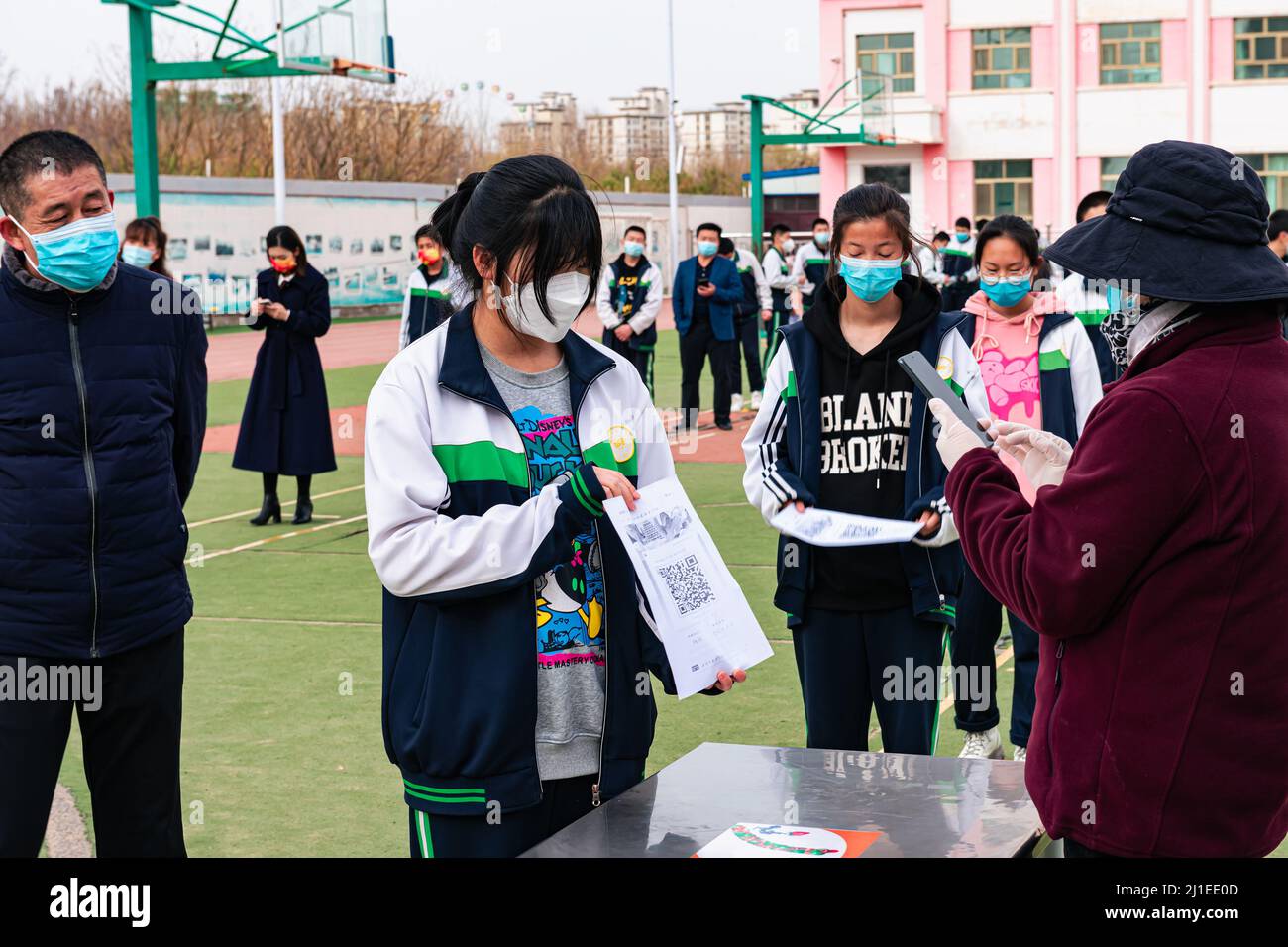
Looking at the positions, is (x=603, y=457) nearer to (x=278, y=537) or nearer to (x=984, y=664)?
(x=984, y=664)

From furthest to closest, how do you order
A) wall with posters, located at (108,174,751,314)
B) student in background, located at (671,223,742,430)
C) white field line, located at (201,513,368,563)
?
wall with posters, located at (108,174,751,314) < student in background, located at (671,223,742,430) < white field line, located at (201,513,368,563)

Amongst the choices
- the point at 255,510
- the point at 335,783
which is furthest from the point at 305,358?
the point at 335,783

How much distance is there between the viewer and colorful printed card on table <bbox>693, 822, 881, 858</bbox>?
106 inches

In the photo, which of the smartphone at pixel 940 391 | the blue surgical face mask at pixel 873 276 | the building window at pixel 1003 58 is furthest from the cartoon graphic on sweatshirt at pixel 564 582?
the building window at pixel 1003 58

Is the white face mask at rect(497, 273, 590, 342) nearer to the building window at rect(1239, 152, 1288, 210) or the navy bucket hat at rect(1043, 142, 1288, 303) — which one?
the navy bucket hat at rect(1043, 142, 1288, 303)

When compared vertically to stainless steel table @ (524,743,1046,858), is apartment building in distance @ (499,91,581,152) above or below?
above

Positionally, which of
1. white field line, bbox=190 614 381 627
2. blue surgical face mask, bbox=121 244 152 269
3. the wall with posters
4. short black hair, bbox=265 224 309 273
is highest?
the wall with posters

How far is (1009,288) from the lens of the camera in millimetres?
5848

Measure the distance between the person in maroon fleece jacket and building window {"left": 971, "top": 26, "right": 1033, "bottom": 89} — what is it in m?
41.6

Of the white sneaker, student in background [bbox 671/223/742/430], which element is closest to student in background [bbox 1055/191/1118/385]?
the white sneaker

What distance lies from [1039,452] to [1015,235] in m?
3.24

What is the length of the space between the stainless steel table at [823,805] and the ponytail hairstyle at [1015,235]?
118 inches

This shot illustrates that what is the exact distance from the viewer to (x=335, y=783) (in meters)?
5.66

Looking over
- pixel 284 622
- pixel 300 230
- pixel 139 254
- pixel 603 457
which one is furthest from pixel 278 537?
pixel 300 230
